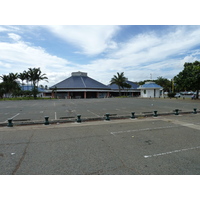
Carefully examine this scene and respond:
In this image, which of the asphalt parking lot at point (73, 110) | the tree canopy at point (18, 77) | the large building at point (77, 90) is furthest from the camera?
the large building at point (77, 90)

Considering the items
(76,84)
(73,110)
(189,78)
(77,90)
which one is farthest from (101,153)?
(76,84)

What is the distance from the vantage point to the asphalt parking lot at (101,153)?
3.18 m

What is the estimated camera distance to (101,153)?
401 centimetres

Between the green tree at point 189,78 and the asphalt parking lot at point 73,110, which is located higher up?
the green tree at point 189,78

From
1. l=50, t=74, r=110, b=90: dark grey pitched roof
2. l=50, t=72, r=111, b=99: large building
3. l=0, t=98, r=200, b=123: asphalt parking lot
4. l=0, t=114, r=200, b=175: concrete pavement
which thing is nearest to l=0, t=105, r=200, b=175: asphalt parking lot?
l=0, t=114, r=200, b=175: concrete pavement

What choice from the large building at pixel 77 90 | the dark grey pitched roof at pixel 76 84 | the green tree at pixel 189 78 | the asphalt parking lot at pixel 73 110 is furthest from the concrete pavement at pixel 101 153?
the dark grey pitched roof at pixel 76 84

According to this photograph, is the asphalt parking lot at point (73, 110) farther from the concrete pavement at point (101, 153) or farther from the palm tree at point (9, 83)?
the palm tree at point (9, 83)

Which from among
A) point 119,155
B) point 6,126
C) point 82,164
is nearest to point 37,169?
point 82,164

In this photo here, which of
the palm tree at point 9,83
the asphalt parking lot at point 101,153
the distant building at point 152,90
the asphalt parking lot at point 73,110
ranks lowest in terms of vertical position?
the asphalt parking lot at point 101,153

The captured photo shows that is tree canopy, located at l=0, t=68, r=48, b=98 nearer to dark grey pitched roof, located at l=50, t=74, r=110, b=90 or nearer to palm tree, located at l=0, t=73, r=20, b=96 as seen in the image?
palm tree, located at l=0, t=73, r=20, b=96

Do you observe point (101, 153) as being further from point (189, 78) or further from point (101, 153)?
point (189, 78)

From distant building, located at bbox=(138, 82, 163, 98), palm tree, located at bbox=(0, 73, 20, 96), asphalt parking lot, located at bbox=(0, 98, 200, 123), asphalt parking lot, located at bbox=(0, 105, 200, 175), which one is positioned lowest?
asphalt parking lot, located at bbox=(0, 105, 200, 175)

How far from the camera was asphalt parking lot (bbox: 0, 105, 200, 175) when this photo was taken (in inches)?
125

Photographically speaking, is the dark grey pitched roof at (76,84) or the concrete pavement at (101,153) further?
the dark grey pitched roof at (76,84)
